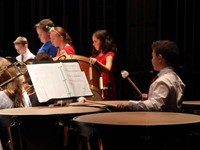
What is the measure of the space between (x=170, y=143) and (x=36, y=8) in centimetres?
409

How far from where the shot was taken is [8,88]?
3541 millimetres

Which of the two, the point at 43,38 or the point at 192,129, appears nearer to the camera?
the point at 192,129

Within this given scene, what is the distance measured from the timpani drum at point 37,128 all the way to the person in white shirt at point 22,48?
281cm

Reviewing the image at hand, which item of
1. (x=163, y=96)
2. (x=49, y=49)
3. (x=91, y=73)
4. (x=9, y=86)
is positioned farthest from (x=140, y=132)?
(x=49, y=49)

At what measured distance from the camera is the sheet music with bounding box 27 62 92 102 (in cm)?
365

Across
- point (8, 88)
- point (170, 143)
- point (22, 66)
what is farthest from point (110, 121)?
point (22, 66)

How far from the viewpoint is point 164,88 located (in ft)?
11.3

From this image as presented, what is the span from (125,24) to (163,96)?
3.01m

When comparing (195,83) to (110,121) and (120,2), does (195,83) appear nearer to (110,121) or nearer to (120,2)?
(120,2)

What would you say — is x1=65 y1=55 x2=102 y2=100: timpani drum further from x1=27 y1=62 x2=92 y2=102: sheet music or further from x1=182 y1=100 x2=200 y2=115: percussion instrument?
x1=182 y1=100 x2=200 y2=115: percussion instrument

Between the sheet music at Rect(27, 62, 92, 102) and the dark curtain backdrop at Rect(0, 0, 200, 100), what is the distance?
2256 millimetres

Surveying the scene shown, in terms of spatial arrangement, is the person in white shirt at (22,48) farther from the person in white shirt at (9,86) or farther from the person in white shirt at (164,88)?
the person in white shirt at (164,88)

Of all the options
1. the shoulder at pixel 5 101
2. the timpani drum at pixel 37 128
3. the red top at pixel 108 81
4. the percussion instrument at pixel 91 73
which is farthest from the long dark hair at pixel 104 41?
the timpani drum at pixel 37 128

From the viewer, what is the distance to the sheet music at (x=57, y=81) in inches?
144
